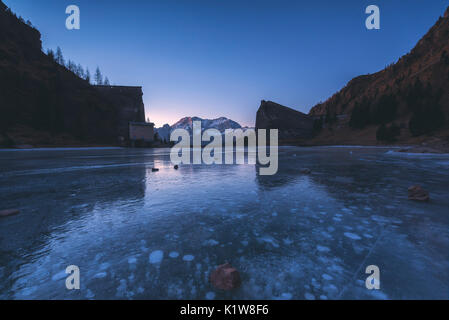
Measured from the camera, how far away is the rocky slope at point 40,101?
36.7 metres

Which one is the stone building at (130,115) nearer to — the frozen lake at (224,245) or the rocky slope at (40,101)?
the rocky slope at (40,101)

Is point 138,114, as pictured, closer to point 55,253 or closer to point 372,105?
point 55,253

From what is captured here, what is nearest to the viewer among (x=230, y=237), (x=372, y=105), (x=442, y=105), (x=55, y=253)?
(x=55, y=253)

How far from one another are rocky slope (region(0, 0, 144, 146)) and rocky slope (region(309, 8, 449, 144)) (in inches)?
2749

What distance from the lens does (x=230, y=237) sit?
8.71 ft

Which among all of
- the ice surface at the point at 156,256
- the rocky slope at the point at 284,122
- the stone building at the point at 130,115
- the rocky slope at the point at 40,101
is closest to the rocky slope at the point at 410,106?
the rocky slope at the point at 284,122

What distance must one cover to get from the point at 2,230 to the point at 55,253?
1507mm

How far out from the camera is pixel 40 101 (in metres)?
41.9

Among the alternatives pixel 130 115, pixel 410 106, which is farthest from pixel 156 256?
pixel 410 106

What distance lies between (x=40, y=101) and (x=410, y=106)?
3777 inches

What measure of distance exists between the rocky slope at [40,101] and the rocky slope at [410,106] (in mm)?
69827
